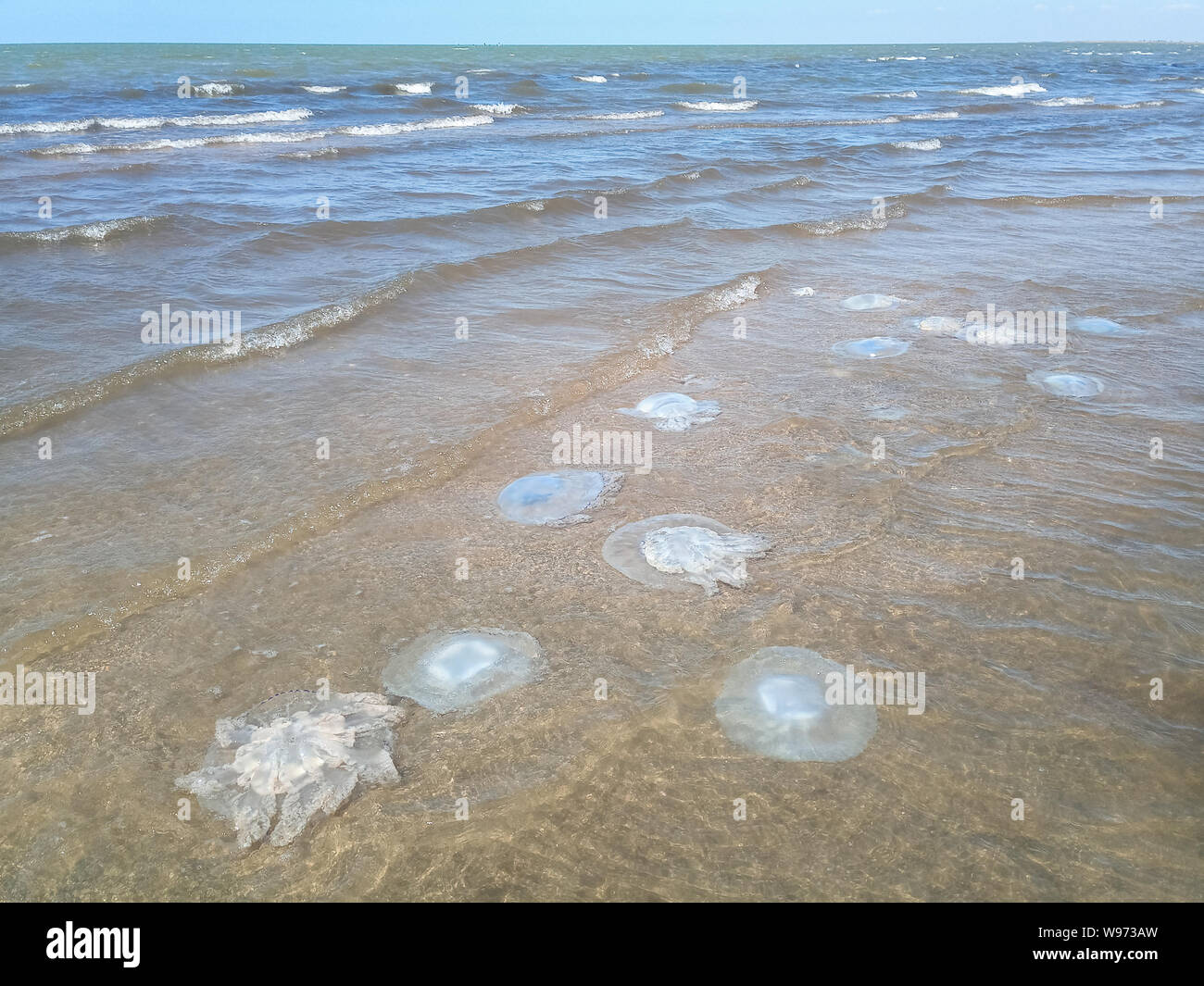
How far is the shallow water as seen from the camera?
2.32 metres

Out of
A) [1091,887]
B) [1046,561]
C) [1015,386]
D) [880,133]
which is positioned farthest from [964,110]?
[1091,887]

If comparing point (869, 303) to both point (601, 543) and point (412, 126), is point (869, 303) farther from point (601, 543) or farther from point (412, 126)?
point (412, 126)

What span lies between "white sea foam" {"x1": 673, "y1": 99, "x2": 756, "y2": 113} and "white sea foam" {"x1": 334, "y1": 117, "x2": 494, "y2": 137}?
6415 mm

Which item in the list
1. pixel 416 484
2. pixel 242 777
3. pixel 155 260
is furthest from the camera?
pixel 155 260

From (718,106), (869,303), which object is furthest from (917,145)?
(869,303)

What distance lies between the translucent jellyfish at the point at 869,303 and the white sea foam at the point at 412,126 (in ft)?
47.4

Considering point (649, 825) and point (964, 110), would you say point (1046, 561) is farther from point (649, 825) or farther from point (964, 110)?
point (964, 110)

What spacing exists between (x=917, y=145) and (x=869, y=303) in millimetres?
12361

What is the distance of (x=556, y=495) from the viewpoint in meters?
4.11

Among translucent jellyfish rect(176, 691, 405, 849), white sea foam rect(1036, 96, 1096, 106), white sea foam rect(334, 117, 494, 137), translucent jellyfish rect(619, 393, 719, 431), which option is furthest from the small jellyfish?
white sea foam rect(1036, 96, 1096, 106)

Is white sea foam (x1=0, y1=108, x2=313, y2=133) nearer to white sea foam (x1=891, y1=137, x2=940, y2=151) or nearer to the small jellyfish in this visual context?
white sea foam (x1=891, y1=137, x2=940, y2=151)

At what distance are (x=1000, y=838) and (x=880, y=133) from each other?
1994cm
